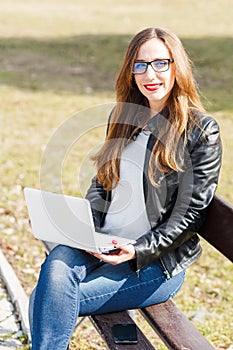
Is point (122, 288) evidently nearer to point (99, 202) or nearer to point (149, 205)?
point (149, 205)

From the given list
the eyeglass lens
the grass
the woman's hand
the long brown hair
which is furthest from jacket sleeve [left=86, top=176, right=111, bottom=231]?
the grass

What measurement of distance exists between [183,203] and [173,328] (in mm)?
531

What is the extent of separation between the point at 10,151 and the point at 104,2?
15441mm

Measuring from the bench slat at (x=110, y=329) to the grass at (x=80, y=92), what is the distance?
30.3 inches

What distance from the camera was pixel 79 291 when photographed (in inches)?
126

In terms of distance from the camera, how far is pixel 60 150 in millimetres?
7746

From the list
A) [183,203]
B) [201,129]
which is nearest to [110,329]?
[183,203]

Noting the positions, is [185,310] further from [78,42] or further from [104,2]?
[104,2]

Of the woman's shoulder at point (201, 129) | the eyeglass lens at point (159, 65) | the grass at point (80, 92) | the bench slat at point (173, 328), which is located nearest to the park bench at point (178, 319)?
the bench slat at point (173, 328)

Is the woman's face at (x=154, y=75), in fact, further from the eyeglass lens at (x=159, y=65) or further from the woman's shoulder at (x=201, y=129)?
the woman's shoulder at (x=201, y=129)

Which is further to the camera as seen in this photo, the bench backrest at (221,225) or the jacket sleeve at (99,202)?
the jacket sleeve at (99,202)

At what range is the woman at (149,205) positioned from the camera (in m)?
3.12

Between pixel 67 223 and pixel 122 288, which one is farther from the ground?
pixel 67 223

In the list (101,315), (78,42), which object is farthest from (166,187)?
(78,42)
